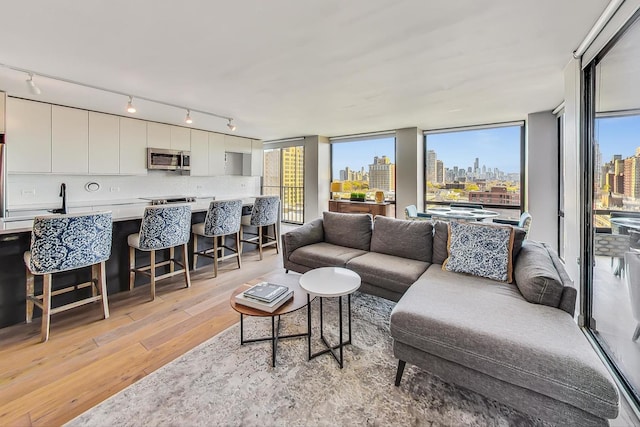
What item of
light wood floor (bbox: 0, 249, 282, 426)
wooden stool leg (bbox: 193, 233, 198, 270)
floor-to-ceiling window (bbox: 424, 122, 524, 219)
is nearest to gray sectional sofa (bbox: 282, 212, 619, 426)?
light wood floor (bbox: 0, 249, 282, 426)

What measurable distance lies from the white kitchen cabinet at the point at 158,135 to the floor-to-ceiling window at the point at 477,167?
5238 millimetres

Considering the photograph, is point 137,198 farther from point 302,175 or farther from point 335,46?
point 335,46


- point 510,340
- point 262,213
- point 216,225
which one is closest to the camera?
point 510,340

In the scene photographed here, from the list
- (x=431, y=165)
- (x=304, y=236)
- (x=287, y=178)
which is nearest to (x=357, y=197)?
(x=431, y=165)

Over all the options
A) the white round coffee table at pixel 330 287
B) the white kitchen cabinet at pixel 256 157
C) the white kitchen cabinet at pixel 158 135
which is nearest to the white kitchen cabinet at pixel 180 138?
the white kitchen cabinet at pixel 158 135

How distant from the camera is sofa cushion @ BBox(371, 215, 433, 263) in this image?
9.14 feet

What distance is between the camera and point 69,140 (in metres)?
4.08

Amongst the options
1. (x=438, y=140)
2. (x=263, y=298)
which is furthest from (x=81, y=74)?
(x=438, y=140)

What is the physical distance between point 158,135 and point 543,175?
664cm

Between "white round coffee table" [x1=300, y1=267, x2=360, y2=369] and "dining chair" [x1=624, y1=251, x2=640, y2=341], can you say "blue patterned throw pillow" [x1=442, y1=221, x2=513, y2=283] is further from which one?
"white round coffee table" [x1=300, y1=267, x2=360, y2=369]

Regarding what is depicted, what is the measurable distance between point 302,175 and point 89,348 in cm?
557

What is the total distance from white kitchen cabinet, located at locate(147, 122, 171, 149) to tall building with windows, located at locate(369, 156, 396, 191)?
14.3ft

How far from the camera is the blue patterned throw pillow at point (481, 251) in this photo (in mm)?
2191

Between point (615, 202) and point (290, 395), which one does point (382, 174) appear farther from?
A: point (290, 395)
